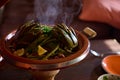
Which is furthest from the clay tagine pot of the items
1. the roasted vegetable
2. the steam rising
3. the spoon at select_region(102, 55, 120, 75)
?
the steam rising

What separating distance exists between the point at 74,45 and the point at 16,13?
3.99 feet

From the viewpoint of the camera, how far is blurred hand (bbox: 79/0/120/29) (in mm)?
1890

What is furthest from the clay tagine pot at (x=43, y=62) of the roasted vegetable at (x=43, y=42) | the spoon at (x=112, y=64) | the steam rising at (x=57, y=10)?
the steam rising at (x=57, y=10)

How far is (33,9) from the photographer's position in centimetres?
215

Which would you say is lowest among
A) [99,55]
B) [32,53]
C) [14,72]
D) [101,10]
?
[101,10]

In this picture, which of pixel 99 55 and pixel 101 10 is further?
pixel 101 10

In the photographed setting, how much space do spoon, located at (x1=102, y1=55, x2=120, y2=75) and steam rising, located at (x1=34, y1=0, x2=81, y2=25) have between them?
73 cm

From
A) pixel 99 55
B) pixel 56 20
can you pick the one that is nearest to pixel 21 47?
pixel 99 55

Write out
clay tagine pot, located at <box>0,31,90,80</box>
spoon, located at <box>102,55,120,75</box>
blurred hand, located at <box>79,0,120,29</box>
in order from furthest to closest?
blurred hand, located at <box>79,0,120,29</box> < spoon, located at <box>102,55,120,75</box> < clay tagine pot, located at <box>0,31,90,80</box>

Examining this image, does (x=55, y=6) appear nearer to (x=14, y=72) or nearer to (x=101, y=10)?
(x=101, y=10)

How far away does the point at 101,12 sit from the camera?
1.91 m

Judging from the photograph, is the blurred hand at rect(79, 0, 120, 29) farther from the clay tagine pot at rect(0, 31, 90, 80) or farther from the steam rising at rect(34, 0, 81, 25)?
the clay tagine pot at rect(0, 31, 90, 80)

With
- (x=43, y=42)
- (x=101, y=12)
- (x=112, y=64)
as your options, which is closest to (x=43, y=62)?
(x=43, y=42)

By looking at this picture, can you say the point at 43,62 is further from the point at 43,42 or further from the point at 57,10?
the point at 57,10
